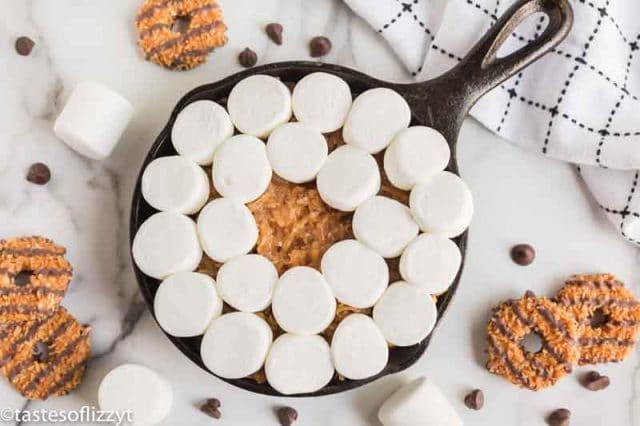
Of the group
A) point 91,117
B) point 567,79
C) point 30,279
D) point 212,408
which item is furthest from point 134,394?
point 567,79

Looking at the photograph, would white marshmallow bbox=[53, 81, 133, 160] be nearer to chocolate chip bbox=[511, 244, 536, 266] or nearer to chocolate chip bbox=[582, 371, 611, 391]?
chocolate chip bbox=[511, 244, 536, 266]

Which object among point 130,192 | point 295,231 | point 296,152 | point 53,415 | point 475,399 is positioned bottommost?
point 53,415

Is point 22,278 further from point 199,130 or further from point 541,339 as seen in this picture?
point 541,339

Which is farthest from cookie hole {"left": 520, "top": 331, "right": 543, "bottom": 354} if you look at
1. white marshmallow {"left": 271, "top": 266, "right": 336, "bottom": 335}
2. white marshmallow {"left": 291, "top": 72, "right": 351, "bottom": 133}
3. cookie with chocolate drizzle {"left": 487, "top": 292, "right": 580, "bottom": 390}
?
white marshmallow {"left": 291, "top": 72, "right": 351, "bottom": 133}

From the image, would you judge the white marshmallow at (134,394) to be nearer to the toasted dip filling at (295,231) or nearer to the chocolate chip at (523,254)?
the toasted dip filling at (295,231)

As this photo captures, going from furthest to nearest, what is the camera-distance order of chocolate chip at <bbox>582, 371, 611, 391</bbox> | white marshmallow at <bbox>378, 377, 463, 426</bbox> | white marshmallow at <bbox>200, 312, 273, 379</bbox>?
chocolate chip at <bbox>582, 371, 611, 391</bbox>
white marshmallow at <bbox>378, 377, 463, 426</bbox>
white marshmallow at <bbox>200, 312, 273, 379</bbox>

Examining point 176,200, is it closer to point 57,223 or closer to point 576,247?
point 57,223
